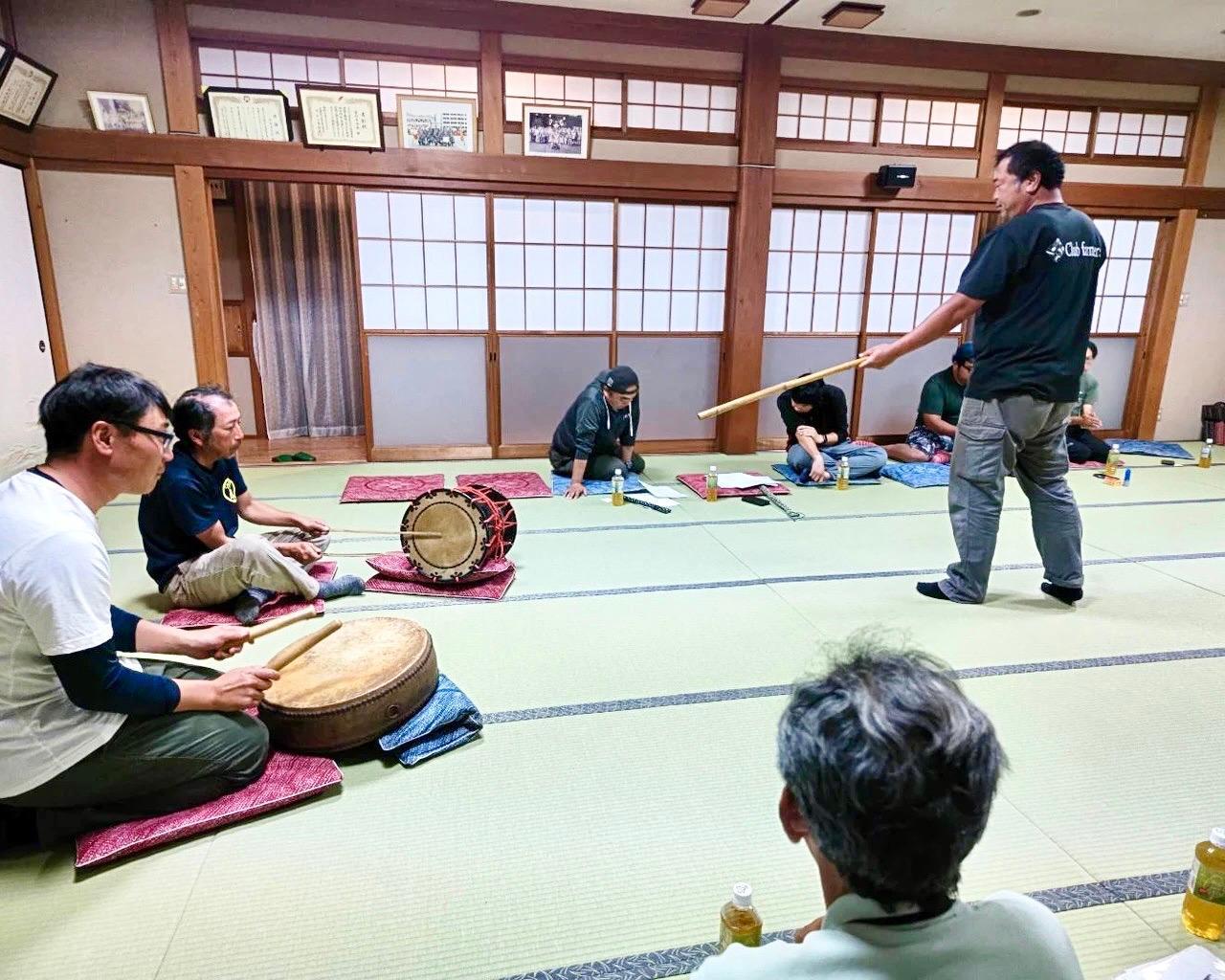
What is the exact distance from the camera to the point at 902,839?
2.46ft

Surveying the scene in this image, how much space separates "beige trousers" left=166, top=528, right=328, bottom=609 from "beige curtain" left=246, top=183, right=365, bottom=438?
429 centimetres

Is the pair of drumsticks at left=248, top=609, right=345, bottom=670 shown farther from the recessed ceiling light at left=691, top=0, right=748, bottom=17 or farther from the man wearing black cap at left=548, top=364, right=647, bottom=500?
the recessed ceiling light at left=691, top=0, right=748, bottom=17

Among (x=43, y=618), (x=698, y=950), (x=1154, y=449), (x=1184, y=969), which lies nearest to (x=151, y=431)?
(x=43, y=618)

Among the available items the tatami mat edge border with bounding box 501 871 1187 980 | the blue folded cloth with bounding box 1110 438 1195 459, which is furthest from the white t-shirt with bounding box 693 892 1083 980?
the blue folded cloth with bounding box 1110 438 1195 459

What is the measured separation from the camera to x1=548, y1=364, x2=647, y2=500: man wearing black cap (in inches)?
191

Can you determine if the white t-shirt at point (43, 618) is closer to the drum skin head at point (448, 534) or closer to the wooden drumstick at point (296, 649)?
the wooden drumstick at point (296, 649)

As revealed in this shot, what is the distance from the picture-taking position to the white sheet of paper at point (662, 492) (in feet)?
16.2

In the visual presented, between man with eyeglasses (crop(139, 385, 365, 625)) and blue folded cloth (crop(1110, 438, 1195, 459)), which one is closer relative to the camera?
man with eyeglasses (crop(139, 385, 365, 625))

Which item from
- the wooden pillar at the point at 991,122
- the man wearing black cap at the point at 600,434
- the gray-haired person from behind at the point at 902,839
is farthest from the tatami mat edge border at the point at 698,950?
the wooden pillar at the point at 991,122

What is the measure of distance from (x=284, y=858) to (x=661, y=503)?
10.6 ft

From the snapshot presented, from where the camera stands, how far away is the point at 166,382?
5574 mm

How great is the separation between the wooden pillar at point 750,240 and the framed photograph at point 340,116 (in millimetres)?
2800

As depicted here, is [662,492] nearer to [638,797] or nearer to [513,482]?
[513,482]

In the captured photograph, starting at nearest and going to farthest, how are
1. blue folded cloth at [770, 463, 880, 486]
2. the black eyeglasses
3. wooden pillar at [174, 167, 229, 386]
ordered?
the black eyeglasses → wooden pillar at [174, 167, 229, 386] → blue folded cloth at [770, 463, 880, 486]
